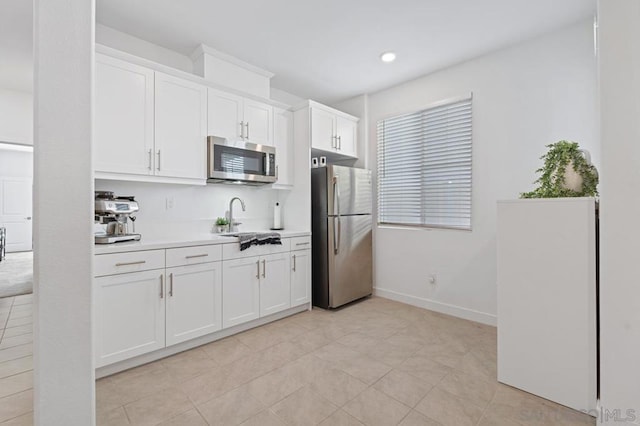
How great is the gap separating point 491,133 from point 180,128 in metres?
Result: 3.01

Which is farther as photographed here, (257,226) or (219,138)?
(257,226)

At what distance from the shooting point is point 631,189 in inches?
57.5

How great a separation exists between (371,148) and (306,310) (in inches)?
89.5

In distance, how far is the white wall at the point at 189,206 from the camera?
2.70 meters

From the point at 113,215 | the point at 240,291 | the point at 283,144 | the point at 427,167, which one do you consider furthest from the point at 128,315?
the point at 427,167

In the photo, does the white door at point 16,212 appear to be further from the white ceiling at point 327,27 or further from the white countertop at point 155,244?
the white countertop at point 155,244

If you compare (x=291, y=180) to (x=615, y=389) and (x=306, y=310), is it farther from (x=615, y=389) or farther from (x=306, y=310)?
(x=615, y=389)

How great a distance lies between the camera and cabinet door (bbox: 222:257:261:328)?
8.71ft

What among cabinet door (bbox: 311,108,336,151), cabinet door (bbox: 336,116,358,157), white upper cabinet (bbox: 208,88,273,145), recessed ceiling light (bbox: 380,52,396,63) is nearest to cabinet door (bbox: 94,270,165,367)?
white upper cabinet (bbox: 208,88,273,145)

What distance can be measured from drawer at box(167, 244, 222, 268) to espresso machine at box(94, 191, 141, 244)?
0.33 meters

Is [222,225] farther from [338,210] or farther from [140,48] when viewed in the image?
[140,48]

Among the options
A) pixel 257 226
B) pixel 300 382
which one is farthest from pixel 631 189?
pixel 257 226

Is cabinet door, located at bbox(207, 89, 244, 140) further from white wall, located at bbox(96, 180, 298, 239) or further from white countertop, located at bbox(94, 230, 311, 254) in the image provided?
white countertop, located at bbox(94, 230, 311, 254)

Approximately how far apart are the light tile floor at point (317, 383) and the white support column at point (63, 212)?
0.60m
